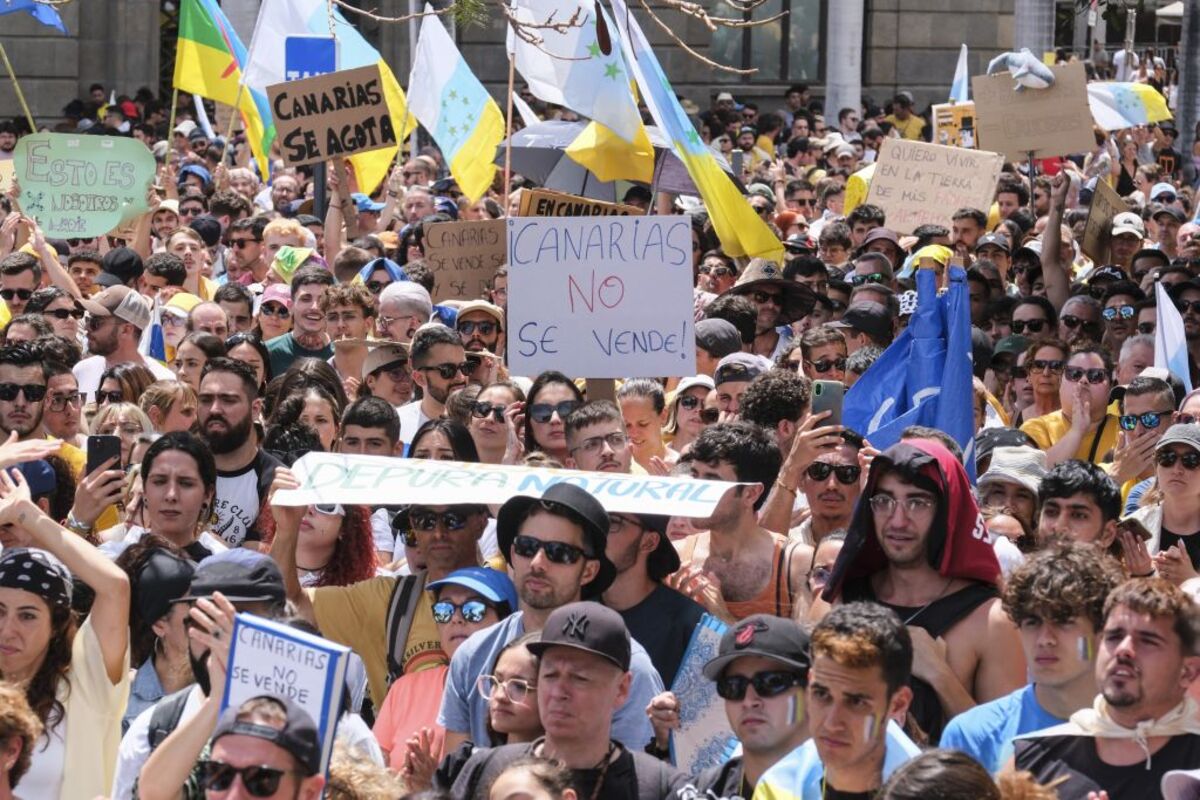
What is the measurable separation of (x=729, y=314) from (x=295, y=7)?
607 cm

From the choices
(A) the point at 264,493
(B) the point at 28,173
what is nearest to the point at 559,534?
(A) the point at 264,493

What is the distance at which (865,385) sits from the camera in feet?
26.2

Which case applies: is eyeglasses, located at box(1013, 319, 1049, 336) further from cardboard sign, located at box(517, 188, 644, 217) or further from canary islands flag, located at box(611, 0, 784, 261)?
cardboard sign, located at box(517, 188, 644, 217)

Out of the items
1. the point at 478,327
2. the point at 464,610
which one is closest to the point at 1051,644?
the point at 464,610

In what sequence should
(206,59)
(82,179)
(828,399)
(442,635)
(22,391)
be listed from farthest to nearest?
(206,59) < (82,179) < (22,391) < (828,399) < (442,635)

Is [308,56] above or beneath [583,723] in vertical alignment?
above

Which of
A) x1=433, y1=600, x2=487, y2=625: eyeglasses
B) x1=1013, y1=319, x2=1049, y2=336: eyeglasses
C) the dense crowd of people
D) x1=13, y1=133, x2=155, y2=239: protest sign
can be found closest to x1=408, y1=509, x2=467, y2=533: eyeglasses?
the dense crowd of people

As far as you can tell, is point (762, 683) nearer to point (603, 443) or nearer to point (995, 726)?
point (995, 726)

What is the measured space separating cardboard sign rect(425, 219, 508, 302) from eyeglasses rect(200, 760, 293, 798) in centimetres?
743

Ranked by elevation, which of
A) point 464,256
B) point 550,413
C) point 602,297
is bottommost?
point 550,413

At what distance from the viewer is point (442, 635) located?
5883 millimetres

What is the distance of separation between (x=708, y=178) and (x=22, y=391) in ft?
12.9

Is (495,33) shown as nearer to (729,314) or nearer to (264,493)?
(729,314)

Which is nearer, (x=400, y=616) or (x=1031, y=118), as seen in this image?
(x=400, y=616)
